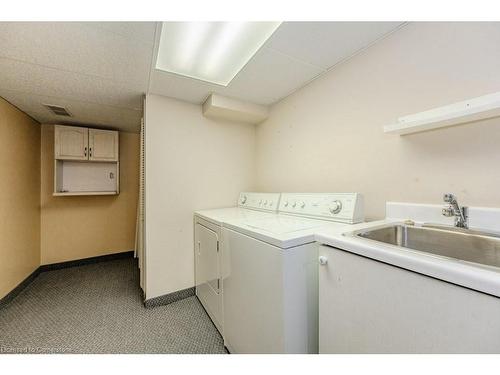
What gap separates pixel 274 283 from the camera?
990 millimetres

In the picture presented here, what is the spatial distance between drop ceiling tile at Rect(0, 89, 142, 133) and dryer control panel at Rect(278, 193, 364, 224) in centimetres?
216

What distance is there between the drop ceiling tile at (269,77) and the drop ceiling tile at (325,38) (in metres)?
0.10

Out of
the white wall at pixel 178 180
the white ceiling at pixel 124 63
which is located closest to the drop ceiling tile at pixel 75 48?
the white ceiling at pixel 124 63

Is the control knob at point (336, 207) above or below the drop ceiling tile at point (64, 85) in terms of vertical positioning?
below

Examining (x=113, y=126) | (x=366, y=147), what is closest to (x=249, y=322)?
(x=366, y=147)

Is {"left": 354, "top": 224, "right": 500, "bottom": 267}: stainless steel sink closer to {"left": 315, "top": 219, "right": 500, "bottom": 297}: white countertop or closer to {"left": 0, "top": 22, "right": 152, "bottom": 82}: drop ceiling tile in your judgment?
{"left": 315, "top": 219, "right": 500, "bottom": 297}: white countertop

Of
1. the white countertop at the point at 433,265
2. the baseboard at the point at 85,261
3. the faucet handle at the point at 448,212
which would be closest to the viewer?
the white countertop at the point at 433,265

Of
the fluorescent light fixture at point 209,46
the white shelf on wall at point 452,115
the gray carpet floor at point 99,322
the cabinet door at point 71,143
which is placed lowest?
the gray carpet floor at point 99,322

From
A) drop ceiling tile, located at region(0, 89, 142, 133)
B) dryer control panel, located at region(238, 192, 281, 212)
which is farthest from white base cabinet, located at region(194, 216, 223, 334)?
drop ceiling tile, located at region(0, 89, 142, 133)

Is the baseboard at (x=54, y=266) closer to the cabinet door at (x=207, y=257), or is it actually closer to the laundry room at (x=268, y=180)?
the laundry room at (x=268, y=180)

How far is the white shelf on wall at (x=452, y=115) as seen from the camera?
880 millimetres

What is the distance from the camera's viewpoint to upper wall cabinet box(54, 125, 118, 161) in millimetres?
2719

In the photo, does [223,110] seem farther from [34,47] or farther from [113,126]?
[113,126]

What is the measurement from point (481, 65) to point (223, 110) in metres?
1.86
